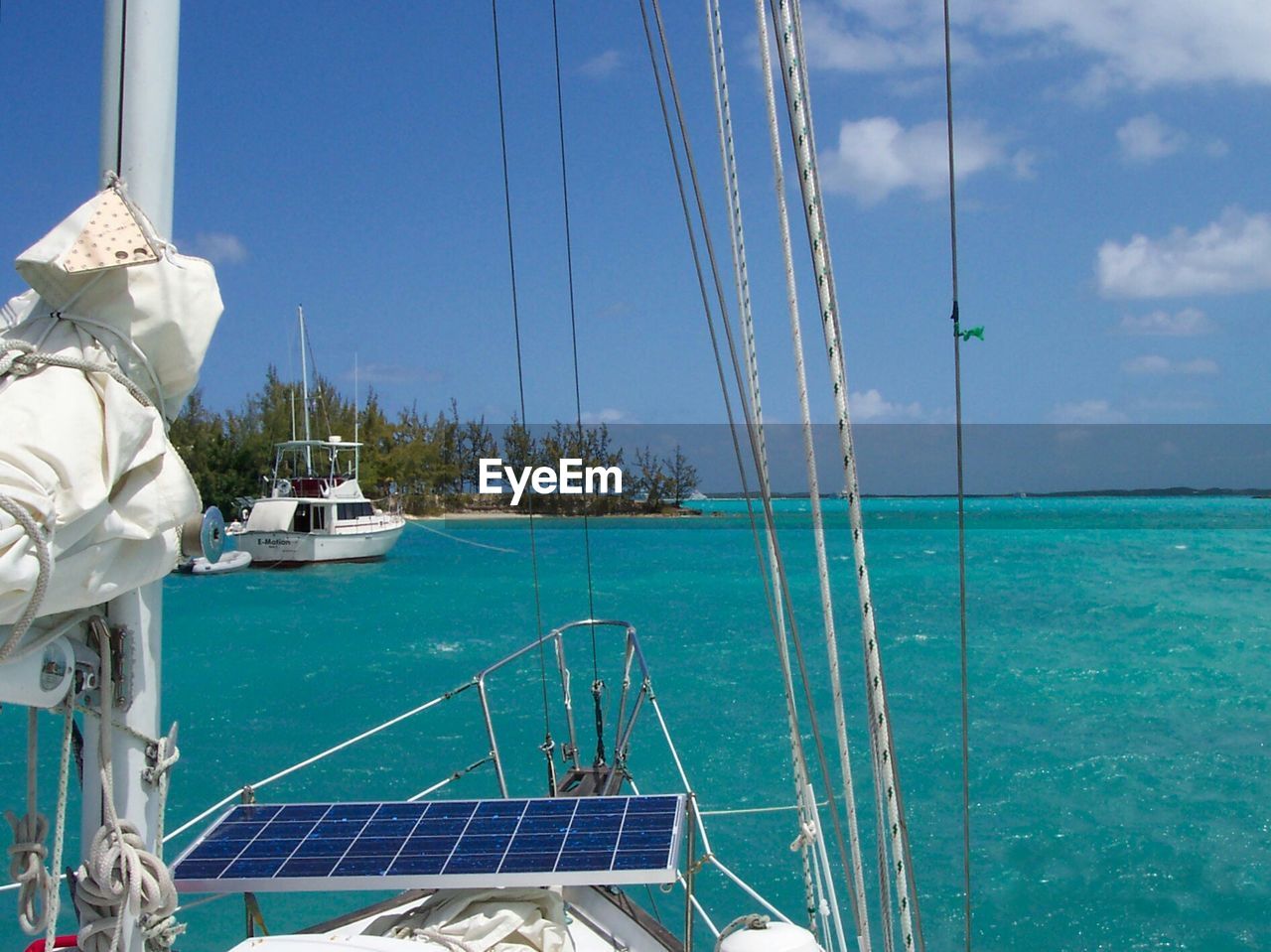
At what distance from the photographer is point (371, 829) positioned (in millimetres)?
2391

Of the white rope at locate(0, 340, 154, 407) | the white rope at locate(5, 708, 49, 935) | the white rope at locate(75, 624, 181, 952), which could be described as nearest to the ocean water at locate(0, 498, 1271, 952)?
the white rope at locate(5, 708, 49, 935)

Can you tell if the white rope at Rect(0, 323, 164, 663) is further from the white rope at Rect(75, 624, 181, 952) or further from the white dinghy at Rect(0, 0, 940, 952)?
the white rope at Rect(75, 624, 181, 952)

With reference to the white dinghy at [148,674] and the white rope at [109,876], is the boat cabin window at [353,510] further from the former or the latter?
the white rope at [109,876]

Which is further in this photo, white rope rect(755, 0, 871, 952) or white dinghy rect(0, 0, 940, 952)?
white rope rect(755, 0, 871, 952)

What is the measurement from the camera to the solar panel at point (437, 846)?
6.90 ft

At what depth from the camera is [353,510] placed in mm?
27938

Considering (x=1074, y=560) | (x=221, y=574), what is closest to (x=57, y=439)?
(x=221, y=574)

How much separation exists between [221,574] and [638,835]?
2524 centimetres

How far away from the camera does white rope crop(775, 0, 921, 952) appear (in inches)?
92.4

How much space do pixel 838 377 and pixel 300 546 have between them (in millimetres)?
25057

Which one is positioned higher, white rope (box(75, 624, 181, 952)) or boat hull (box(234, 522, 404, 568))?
white rope (box(75, 624, 181, 952))
